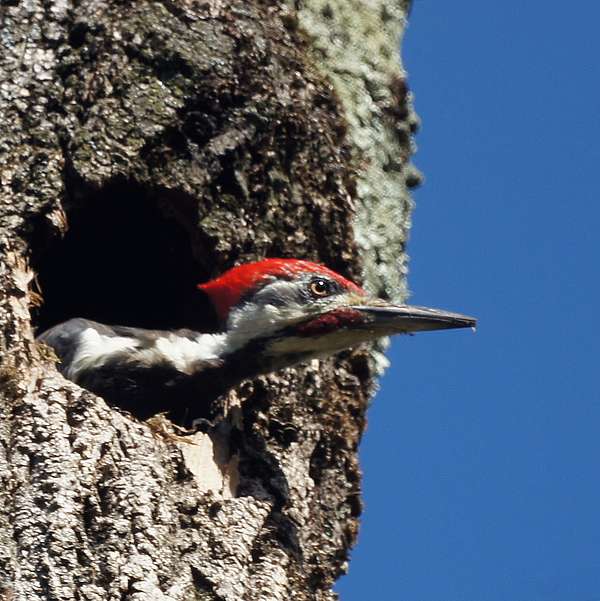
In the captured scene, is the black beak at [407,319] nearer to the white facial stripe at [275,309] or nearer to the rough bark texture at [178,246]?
the white facial stripe at [275,309]

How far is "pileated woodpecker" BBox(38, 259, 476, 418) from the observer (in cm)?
489

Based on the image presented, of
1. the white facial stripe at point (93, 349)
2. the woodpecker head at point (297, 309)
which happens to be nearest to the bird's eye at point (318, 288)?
the woodpecker head at point (297, 309)

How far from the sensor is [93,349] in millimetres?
4891

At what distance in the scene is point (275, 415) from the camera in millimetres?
4836

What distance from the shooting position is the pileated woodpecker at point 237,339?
4.89m

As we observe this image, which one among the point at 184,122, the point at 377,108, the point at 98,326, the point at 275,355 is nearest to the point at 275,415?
the point at 275,355

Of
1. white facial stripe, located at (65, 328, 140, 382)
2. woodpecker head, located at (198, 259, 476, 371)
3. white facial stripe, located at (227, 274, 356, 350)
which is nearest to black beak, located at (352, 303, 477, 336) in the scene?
woodpecker head, located at (198, 259, 476, 371)

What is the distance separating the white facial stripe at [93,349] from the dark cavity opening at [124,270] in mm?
183

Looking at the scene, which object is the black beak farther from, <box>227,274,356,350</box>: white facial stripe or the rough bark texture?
the rough bark texture

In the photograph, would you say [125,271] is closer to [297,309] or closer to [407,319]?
[297,309]

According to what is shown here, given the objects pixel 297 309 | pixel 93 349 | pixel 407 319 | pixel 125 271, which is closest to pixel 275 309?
pixel 297 309

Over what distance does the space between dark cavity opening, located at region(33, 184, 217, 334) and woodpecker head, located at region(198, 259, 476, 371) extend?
32cm

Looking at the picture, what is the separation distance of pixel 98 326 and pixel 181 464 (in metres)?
1.01

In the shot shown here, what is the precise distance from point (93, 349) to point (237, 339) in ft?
1.57
